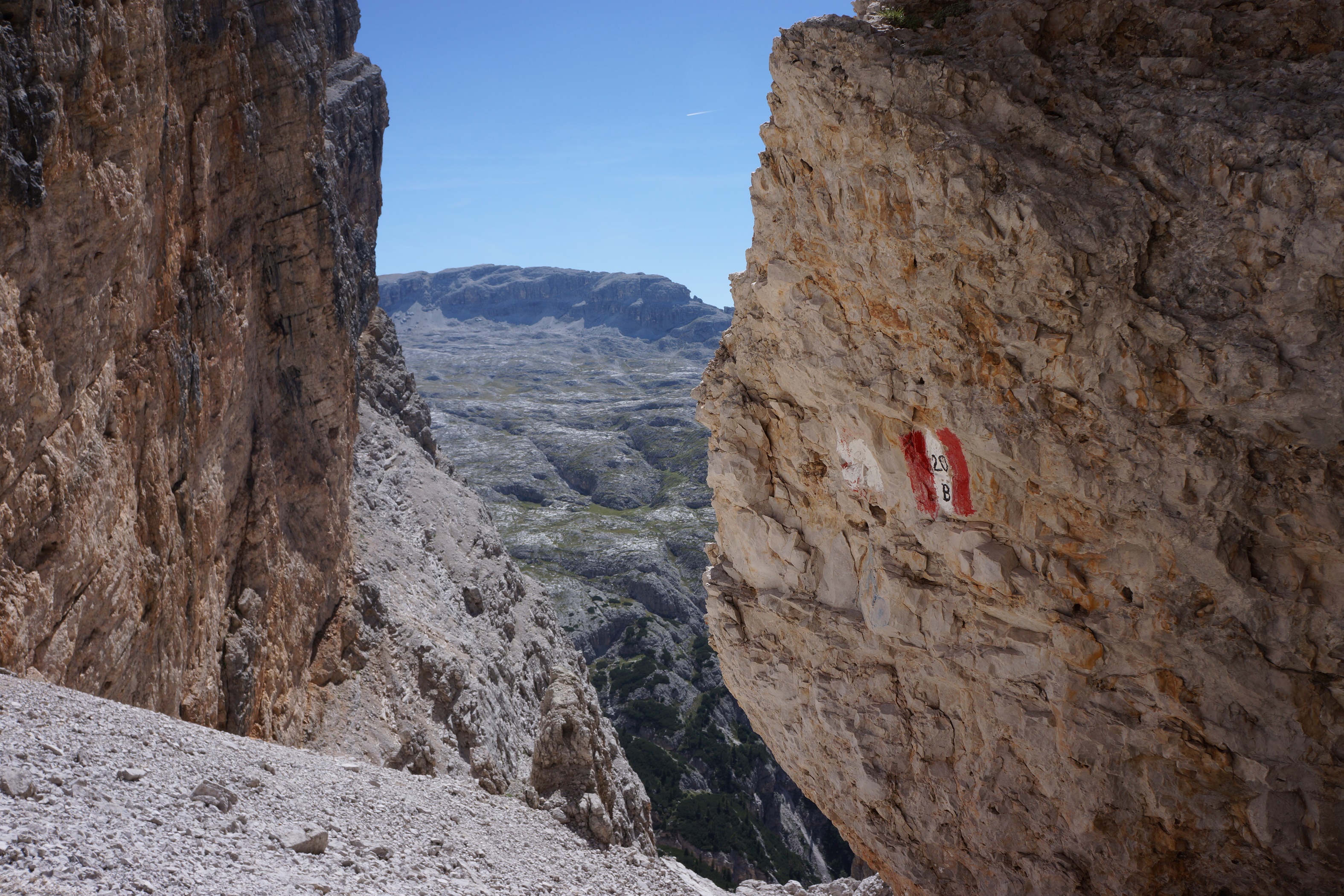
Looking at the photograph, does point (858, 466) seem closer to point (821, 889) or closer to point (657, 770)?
→ point (821, 889)

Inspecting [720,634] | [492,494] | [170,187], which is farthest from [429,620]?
[492,494]

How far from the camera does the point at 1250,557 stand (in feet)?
37.7

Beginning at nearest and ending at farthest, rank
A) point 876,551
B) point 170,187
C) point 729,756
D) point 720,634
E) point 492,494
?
point 876,551 < point 720,634 < point 170,187 < point 729,756 < point 492,494

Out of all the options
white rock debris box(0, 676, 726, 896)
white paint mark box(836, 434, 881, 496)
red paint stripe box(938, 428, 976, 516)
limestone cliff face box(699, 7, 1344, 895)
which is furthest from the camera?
white paint mark box(836, 434, 881, 496)

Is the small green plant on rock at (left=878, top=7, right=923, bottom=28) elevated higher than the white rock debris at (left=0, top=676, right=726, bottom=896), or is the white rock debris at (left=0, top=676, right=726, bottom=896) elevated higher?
the small green plant on rock at (left=878, top=7, right=923, bottom=28)

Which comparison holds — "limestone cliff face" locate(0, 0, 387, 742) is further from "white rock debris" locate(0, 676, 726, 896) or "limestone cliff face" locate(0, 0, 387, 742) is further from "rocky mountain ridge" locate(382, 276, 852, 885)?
"rocky mountain ridge" locate(382, 276, 852, 885)

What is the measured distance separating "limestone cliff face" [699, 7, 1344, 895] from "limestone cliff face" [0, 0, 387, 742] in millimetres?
13844

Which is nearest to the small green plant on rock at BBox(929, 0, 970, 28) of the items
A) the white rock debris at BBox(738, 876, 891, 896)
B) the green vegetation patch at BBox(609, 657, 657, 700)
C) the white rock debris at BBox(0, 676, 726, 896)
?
the white rock debris at BBox(0, 676, 726, 896)

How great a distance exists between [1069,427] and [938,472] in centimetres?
216

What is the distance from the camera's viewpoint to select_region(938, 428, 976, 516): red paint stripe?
532 inches

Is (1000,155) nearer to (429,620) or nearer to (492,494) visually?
(429,620)

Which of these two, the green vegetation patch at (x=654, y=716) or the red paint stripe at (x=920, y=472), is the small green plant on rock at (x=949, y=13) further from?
the green vegetation patch at (x=654, y=716)

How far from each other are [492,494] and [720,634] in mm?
155048

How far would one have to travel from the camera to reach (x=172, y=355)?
23.9m
